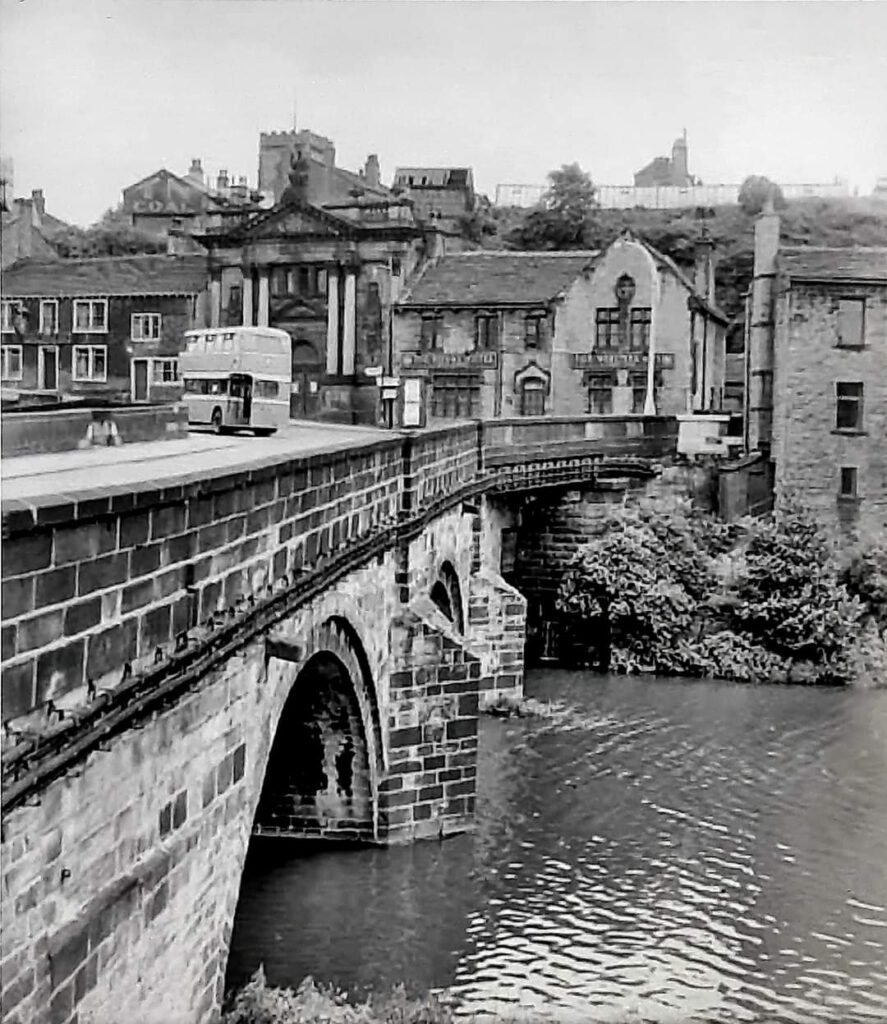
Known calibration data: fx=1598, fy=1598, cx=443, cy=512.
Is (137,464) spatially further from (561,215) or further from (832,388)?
(832,388)

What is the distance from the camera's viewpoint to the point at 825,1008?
1264cm

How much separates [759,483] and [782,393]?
1786mm

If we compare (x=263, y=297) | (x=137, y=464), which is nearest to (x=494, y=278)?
(x=263, y=297)

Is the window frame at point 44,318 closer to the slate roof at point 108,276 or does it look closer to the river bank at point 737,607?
the slate roof at point 108,276

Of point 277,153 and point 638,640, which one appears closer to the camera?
point 277,153

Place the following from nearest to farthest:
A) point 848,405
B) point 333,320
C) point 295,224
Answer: point 295,224, point 333,320, point 848,405

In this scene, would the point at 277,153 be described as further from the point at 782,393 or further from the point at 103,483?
the point at 782,393

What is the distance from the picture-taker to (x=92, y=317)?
19.1m

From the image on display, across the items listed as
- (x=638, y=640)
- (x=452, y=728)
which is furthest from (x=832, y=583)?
(x=452, y=728)

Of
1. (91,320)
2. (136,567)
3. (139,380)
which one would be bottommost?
(136,567)

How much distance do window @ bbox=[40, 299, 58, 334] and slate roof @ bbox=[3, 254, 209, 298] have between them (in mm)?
107

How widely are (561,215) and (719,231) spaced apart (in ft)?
10.9

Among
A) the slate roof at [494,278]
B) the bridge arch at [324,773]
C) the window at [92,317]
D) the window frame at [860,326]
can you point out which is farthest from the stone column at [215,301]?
the window frame at [860,326]

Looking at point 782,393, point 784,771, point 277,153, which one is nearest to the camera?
point 277,153
